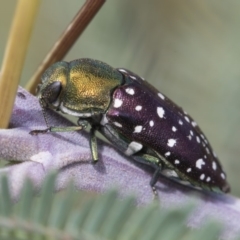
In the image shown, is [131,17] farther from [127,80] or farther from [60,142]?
[60,142]

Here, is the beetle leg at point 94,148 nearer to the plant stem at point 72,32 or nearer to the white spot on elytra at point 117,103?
Result: the plant stem at point 72,32

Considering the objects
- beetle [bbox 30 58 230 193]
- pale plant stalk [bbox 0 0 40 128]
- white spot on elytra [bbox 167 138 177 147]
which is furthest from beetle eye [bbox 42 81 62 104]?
pale plant stalk [bbox 0 0 40 128]

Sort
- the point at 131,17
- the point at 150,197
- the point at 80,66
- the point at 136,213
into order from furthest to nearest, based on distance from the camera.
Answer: the point at 131,17
the point at 80,66
the point at 150,197
the point at 136,213

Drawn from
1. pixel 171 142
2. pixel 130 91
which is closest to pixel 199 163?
pixel 171 142

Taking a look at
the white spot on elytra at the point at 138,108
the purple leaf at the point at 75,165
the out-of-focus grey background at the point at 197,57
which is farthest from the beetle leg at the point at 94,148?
the out-of-focus grey background at the point at 197,57

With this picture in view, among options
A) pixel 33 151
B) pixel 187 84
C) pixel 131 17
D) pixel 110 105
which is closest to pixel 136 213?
pixel 33 151

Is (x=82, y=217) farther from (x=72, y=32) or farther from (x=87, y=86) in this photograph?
(x=87, y=86)
